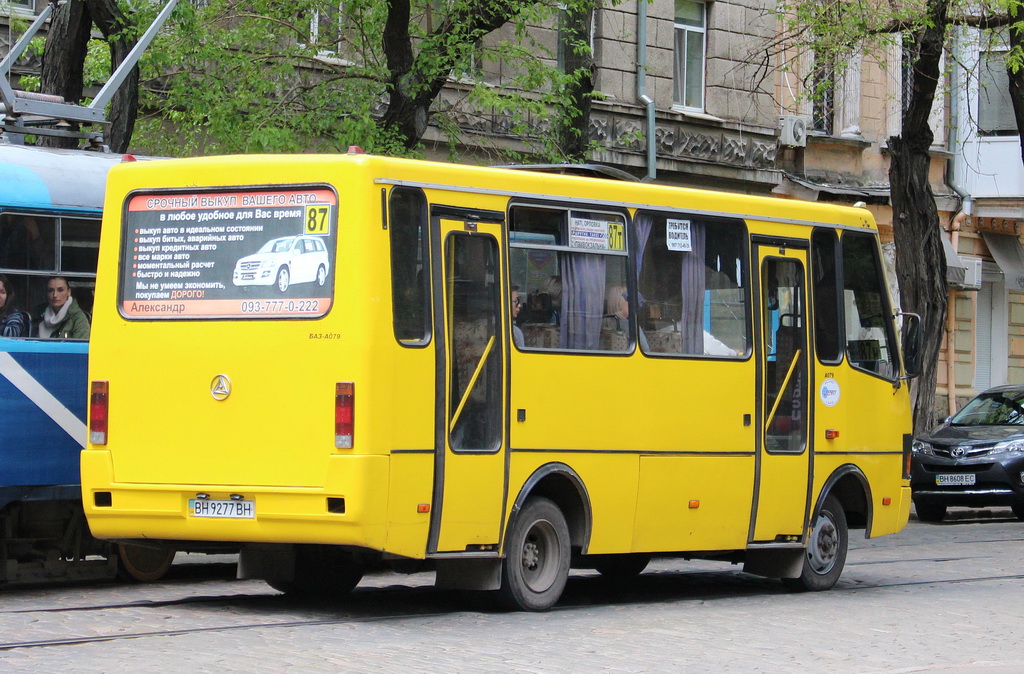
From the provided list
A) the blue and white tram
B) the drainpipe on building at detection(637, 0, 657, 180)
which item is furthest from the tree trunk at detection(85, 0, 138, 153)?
the drainpipe on building at detection(637, 0, 657, 180)

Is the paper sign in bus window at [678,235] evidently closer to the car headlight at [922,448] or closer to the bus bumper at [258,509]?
the bus bumper at [258,509]

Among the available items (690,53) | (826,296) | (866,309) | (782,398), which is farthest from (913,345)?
(690,53)

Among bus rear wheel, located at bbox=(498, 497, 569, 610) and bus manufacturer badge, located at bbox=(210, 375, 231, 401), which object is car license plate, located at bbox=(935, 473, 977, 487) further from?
bus manufacturer badge, located at bbox=(210, 375, 231, 401)

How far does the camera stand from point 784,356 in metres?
12.7

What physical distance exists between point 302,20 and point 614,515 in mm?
8888

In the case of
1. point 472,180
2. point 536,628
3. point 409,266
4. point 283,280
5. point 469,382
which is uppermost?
point 472,180

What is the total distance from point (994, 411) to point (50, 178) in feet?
49.7

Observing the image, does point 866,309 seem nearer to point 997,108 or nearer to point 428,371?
point 428,371

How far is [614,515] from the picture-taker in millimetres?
11312

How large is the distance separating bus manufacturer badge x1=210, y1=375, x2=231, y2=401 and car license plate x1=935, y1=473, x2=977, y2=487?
14.0 m

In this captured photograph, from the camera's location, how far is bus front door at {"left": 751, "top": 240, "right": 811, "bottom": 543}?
12469 millimetres

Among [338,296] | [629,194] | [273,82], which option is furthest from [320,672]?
[273,82]

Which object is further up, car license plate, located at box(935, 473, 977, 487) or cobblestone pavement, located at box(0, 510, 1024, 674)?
car license plate, located at box(935, 473, 977, 487)

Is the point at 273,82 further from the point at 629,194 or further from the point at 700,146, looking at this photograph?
the point at 700,146
